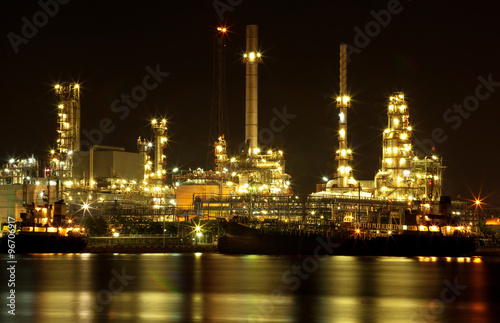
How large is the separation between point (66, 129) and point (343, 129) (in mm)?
37379

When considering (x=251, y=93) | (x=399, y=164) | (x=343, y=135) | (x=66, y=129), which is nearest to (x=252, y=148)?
(x=251, y=93)

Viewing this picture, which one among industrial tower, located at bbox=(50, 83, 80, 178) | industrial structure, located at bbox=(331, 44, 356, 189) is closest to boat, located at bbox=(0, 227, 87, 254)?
industrial tower, located at bbox=(50, 83, 80, 178)

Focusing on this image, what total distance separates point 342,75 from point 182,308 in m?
79.0

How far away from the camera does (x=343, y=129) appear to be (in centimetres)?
10825

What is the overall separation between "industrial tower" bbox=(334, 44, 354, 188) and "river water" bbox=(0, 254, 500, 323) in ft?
157

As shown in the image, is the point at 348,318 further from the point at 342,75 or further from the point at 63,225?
the point at 342,75

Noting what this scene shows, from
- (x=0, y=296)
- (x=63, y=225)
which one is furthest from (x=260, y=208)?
(x=0, y=296)

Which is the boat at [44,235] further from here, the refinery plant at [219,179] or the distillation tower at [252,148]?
the distillation tower at [252,148]

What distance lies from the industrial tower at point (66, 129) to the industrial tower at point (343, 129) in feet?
117

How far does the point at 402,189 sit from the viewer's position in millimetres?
109000

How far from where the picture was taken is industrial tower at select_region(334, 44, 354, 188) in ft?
357

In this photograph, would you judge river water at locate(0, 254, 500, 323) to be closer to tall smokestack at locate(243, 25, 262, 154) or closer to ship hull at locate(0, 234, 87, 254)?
ship hull at locate(0, 234, 87, 254)

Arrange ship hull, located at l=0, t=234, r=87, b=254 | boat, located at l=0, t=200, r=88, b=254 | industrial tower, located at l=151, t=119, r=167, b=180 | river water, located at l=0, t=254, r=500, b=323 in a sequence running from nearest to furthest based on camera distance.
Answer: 1. river water, located at l=0, t=254, r=500, b=323
2. ship hull, located at l=0, t=234, r=87, b=254
3. boat, located at l=0, t=200, r=88, b=254
4. industrial tower, located at l=151, t=119, r=167, b=180

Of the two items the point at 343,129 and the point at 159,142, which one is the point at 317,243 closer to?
the point at 343,129
